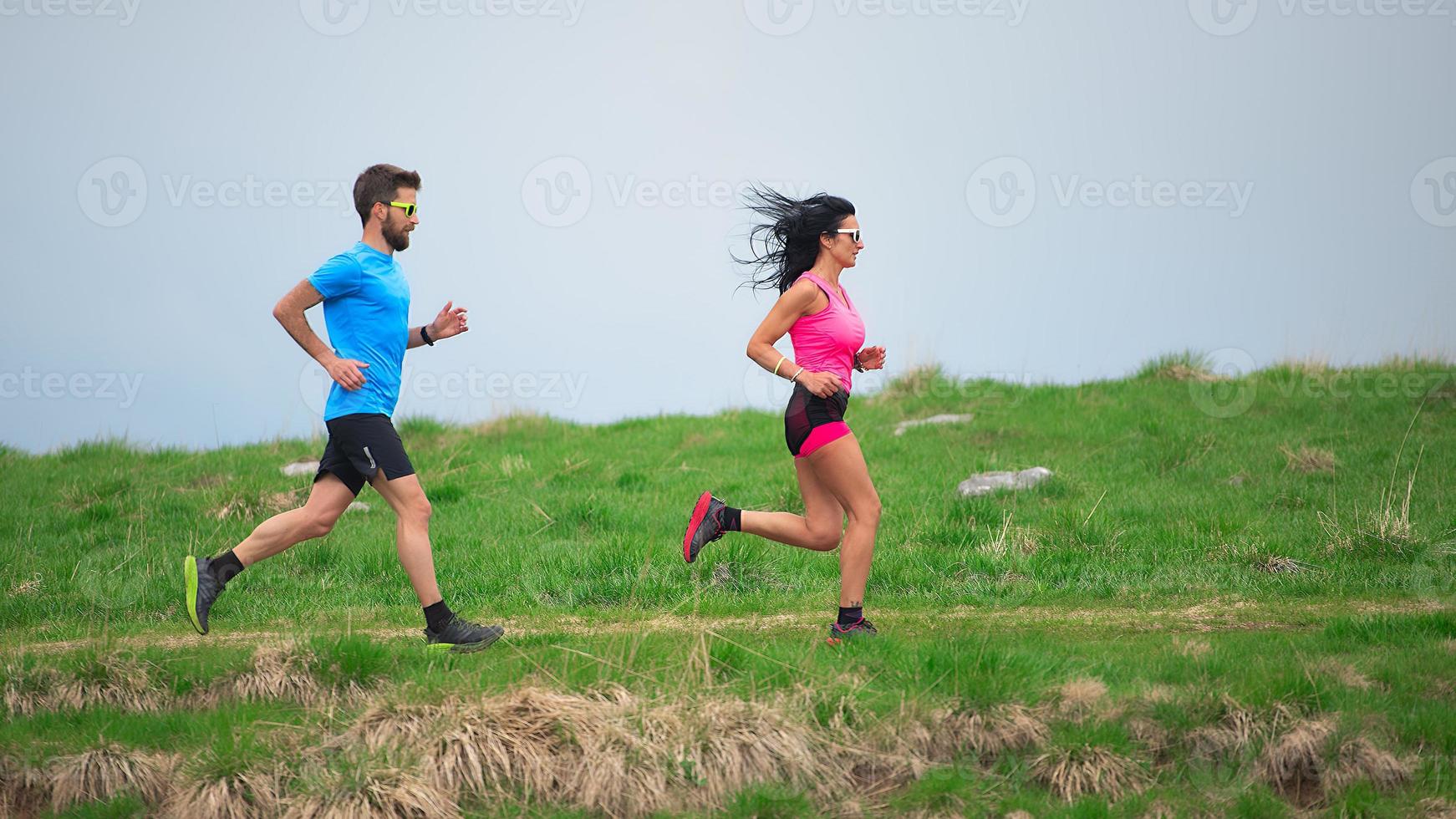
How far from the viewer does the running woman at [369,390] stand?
21.8 feet

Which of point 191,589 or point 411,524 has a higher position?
point 411,524

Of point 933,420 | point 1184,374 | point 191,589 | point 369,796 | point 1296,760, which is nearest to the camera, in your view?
point 369,796

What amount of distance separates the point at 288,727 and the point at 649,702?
175cm

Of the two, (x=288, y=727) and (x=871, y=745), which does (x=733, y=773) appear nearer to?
(x=871, y=745)

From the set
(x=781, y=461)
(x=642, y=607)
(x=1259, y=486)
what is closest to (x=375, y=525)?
(x=642, y=607)

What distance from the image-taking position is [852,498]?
6789 mm

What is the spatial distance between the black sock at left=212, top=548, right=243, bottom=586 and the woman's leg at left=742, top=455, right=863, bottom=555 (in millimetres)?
2974

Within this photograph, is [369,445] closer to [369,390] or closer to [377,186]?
[369,390]

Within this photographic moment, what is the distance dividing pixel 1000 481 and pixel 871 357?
5.33m

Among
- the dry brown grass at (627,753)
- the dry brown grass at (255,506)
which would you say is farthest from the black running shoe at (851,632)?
the dry brown grass at (255,506)

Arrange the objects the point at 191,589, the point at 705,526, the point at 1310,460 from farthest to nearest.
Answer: the point at 1310,460, the point at 705,526, the point at 191,589

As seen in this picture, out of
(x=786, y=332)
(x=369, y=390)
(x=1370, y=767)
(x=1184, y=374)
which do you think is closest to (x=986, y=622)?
(x=786, y=332)

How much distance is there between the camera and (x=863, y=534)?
269 inches


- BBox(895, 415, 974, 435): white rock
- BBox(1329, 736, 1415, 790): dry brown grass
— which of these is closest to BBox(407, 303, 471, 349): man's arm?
BBox(1329, 736, 1415, 790): dry brown grass
